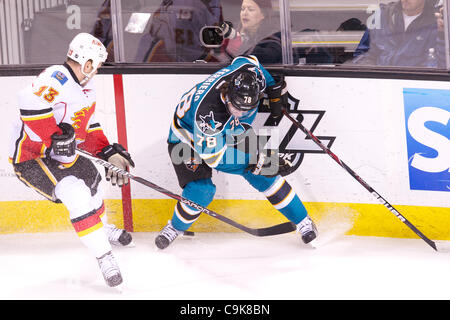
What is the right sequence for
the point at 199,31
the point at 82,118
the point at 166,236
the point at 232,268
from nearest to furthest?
the point at 82,118 < the point at 232,268 < the point at 166,236 < the point at 199,31

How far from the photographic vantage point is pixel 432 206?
323 centimetres

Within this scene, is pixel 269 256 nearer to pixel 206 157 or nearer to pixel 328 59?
pixel 206 157

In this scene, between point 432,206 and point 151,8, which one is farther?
point 151,8

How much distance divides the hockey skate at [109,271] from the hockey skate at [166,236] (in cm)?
51

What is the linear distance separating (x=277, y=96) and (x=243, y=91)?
42cm

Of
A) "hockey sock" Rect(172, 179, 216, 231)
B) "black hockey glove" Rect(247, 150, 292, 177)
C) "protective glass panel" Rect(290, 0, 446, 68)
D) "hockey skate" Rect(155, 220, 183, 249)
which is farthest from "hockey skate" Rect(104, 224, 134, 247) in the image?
"protective glass panel" Rect(290, 0, 446, 68)

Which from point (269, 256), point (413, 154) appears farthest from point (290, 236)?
point (413, 154)

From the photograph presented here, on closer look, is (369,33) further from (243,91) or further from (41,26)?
(41,26)

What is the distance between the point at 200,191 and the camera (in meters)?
3.20

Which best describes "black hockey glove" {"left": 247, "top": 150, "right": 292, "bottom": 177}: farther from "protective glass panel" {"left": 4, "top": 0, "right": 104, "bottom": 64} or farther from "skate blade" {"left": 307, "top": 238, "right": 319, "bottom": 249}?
"protective glass panel" {"left": 4, "top": 0, "right": 104, "bottom": 64}

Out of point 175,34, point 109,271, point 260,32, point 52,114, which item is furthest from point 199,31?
point 109,271

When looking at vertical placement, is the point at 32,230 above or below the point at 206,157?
below

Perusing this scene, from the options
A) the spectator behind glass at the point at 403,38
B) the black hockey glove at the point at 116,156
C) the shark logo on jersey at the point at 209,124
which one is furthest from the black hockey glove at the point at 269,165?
the spectator behind glass at the point at 403,38

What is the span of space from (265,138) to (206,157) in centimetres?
56
